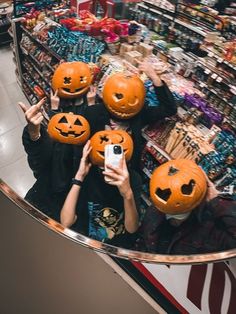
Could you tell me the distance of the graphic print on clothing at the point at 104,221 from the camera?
664 mm

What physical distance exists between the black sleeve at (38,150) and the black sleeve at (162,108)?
590mm

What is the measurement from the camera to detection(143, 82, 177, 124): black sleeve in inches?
49.6

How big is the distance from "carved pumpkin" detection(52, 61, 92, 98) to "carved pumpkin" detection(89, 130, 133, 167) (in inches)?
10.6

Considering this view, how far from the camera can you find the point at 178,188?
636 mm

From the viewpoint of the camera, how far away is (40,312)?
73 centimetres

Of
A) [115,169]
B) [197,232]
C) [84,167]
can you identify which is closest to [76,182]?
[84,167]

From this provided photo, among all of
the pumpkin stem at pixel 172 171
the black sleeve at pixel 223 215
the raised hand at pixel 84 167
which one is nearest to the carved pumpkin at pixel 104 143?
the raised hand at pixel 84 167

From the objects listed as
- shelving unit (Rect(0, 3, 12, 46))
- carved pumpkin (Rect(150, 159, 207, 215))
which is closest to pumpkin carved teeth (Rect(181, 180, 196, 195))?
carved pumpkin (Rect(150, 159, 207, 215))

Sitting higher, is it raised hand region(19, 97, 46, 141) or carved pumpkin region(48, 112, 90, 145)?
raised hand region(19, 97, 46, 141)

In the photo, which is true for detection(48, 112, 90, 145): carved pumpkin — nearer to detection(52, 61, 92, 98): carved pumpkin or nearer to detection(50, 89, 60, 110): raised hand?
detection(50, 89, 60, 110): raised hand

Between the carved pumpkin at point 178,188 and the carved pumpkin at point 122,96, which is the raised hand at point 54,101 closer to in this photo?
the carved pumpkin at point 122,96

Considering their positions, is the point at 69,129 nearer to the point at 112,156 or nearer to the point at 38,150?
the point at 38,150

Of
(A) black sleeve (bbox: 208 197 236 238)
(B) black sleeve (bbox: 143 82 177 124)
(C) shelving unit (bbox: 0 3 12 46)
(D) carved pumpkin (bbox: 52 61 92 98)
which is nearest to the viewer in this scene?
(A) black sleeve (bbox: 208 197 236 238)

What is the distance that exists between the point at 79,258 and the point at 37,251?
0.28 feet
